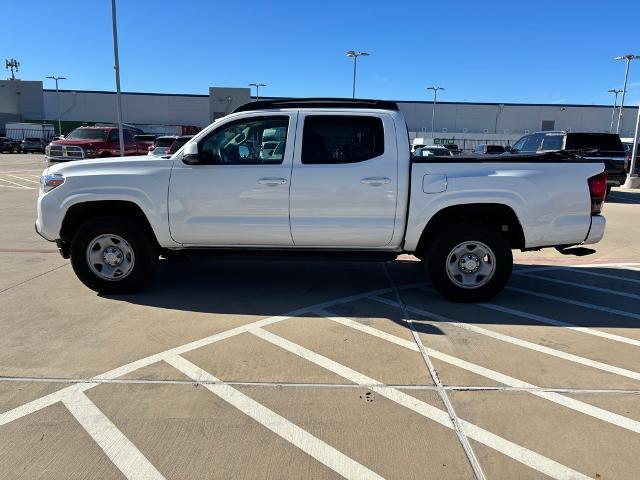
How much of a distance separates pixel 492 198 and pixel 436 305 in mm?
1260

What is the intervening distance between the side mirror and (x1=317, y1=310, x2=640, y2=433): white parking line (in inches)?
84.5

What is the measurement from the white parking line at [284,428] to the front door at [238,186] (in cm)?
174

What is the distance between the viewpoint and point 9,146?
4622 centimetres

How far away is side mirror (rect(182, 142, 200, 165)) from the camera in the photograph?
5008mm

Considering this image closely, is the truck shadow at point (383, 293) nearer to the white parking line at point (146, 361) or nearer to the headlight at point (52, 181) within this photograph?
the white parking line at point (146, 361)

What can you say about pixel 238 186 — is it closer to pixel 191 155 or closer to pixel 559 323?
pixel 191 155

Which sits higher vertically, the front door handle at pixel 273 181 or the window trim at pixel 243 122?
the window trim at pixel 243 122

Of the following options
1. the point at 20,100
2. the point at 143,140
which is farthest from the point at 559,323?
the point at 20,100

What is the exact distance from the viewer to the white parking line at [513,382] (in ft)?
10.3

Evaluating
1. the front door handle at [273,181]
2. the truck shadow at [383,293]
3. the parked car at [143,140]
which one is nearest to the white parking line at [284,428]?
the truck shadow at [383,293]

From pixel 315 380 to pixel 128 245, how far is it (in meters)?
2.88

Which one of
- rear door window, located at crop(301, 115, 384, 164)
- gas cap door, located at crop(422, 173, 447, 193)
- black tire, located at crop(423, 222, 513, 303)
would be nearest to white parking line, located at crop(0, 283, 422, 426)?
black tire, located at crop(423, 222, 513, 303)

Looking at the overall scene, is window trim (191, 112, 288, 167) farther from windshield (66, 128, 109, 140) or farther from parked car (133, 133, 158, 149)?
parked car (133, 133, 158, 149)

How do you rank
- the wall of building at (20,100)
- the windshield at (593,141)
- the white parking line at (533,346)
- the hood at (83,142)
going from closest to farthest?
the white parking line at (533,346), the windshield at (593,141), the hood at (83,142), the wall of building at (20,100)
